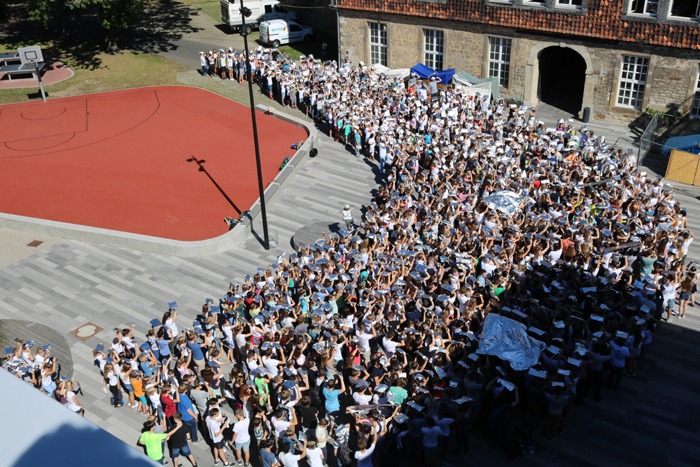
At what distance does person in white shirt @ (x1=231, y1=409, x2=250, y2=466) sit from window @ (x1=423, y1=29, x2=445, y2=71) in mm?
26424

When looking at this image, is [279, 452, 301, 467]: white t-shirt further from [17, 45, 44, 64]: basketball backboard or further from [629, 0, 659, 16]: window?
[17, 45, 44, 64]: basketball backboard

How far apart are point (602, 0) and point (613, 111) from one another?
16.4ft

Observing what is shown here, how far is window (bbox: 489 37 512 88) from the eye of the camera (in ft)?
111

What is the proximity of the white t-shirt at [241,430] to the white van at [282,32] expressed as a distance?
34.3 m

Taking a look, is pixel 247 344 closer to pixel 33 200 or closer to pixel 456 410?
pixel 456 410

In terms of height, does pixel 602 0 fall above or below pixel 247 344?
above

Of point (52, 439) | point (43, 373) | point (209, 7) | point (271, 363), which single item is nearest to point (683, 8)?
point (271, 363)

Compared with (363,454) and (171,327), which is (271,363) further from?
(171,327)

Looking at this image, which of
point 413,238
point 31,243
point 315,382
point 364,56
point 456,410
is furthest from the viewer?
point 364,56

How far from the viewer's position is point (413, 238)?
19750 mm

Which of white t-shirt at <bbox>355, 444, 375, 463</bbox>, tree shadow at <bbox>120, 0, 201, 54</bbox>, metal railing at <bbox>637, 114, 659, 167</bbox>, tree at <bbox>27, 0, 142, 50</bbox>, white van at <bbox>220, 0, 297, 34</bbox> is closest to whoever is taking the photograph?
white t-shirt at <bbox>355, 444, 375, 463</bbox>

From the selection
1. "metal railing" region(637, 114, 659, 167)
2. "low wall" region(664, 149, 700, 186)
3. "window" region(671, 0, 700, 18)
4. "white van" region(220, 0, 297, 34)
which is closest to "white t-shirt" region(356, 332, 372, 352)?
"low wall" region(664, 149, 700, 186)

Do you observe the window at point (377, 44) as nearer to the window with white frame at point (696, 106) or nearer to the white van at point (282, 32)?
the white van at point (282, 32)

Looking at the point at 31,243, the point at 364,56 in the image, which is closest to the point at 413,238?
the point at 31,243
